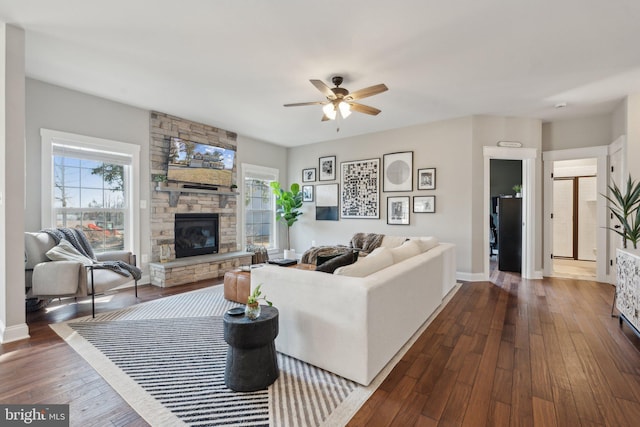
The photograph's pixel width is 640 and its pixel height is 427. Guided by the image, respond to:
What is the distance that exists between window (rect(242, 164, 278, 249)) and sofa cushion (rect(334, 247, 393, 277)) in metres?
4.42

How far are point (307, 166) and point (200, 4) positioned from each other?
4.92m

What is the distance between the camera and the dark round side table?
6.09ft

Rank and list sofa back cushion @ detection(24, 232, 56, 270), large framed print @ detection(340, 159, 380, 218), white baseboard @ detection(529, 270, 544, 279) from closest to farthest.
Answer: sofa back cushion @ detection(24, 232, 56, 270), white baseboard @ detection(529, 270, 544, 279), large framed print @ detection(340, 159, 380, 218)

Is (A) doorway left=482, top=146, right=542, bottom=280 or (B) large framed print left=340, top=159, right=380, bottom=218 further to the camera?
(B) large framed print left=340, top=159, right=380, bottom=218

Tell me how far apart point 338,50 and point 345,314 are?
8.09 feet

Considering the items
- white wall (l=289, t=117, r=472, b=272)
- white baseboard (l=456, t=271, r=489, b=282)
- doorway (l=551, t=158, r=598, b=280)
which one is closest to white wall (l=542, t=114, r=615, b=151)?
doorway (l=551, t=158, r=598, b=280)

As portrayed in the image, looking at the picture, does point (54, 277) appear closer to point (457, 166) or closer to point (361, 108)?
point (361, 108)

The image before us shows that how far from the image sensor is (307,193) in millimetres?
7164

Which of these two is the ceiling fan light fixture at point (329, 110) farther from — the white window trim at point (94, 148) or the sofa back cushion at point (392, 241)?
the white window trim at point (94, 148)

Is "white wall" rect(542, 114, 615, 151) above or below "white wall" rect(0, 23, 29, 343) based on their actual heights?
above

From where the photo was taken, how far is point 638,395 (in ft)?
6.21

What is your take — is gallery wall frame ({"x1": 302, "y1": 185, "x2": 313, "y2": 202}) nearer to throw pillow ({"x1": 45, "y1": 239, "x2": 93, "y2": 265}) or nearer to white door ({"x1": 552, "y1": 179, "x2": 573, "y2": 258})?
throw pillow ({"x1": 45, "y1": 239, "x2": 93, "y2": 265})

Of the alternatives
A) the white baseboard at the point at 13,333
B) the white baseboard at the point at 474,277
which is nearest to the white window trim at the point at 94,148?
the white baseboard at the point at 13,333

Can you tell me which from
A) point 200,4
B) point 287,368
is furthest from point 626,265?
point 200,4
